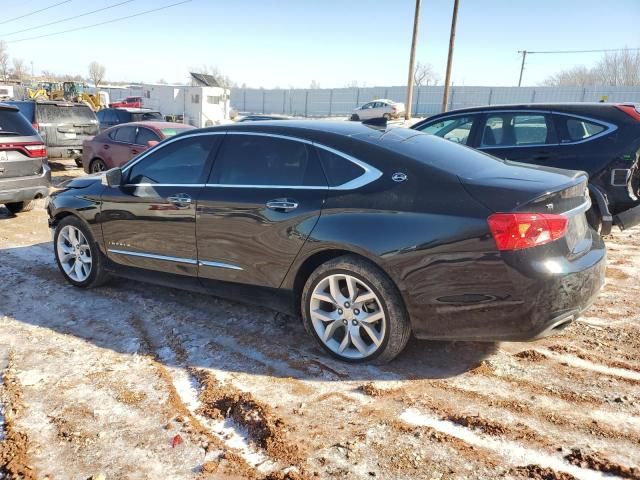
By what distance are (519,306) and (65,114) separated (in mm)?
13092

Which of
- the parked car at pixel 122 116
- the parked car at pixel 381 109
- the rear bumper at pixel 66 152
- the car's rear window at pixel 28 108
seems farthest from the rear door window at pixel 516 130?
the parked car at pixel 381 109

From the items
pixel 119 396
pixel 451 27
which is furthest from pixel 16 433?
pixel 451 27

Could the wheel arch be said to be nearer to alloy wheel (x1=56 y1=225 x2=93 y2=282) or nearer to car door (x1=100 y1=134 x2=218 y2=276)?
car door (x1=100 y1=134 x2=218 y2=276)

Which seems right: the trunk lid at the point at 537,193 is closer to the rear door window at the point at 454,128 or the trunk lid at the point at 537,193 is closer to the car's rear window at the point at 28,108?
the rear door window at the point at 454,128

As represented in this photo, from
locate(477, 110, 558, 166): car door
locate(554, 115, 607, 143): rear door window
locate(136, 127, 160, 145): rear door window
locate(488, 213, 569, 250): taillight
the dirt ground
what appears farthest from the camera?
locate(136, 127, 160, 145): rear door window

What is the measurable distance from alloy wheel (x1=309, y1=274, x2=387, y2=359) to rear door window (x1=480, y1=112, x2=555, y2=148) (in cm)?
372

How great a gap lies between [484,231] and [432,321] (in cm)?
66

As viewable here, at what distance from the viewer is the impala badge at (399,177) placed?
11.0 feet

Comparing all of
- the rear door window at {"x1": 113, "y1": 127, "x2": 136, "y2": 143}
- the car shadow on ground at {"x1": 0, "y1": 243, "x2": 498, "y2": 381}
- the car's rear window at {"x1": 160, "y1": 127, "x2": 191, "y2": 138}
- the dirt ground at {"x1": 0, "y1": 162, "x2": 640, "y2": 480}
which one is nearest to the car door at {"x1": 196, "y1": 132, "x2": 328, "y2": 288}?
the car shadow on ground at {"x1": 0, "y1": 243, "x2": 498, "y2": 381}

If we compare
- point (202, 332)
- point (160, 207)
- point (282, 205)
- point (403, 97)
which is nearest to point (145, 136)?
point (160, 207)

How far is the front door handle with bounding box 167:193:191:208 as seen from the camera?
14.0ft

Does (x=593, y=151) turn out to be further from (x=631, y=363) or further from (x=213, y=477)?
(x=213, y=477)

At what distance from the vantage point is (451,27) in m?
24.5

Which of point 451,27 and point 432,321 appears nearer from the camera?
point 432,321
